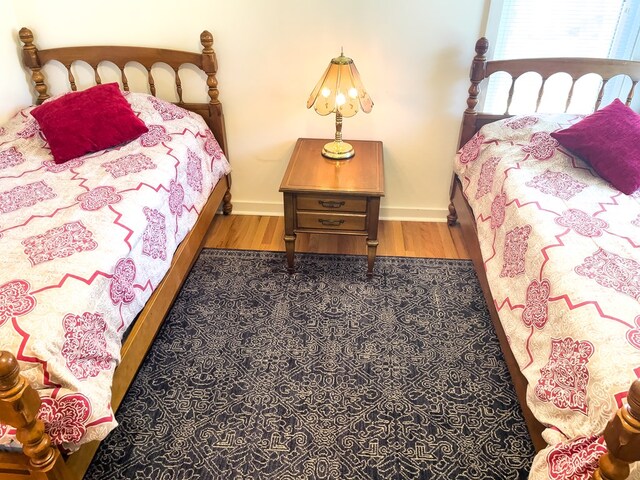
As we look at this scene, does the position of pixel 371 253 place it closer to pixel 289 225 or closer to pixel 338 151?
pixel 289 225

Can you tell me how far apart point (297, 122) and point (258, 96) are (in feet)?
0.85

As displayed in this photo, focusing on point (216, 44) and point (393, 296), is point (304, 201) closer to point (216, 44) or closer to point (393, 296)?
point (393, 296)

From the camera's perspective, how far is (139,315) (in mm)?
1684

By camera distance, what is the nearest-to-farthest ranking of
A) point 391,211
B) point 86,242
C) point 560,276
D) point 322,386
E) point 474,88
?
point 560,276
point 86,242
point 322,386
point 474,88
point 391,211

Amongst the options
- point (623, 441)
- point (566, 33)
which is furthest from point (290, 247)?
point (566, 33)

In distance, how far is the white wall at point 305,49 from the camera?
2.34m

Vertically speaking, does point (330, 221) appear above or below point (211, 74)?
below

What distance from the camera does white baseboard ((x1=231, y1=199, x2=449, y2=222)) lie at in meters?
2.89

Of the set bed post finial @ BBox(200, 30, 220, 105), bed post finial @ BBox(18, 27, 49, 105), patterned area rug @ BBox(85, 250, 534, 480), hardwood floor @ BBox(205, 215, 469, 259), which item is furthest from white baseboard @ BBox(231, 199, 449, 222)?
bed post finial @ BBox(18, 27, 49, 105)

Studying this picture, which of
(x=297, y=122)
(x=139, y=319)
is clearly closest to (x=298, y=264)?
(x=297, y=122)

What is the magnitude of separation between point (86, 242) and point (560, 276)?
154cm

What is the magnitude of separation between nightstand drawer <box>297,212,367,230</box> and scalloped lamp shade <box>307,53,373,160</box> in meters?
0.51

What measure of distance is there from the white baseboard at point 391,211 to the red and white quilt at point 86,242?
434mm

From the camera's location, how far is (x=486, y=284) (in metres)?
2.03
